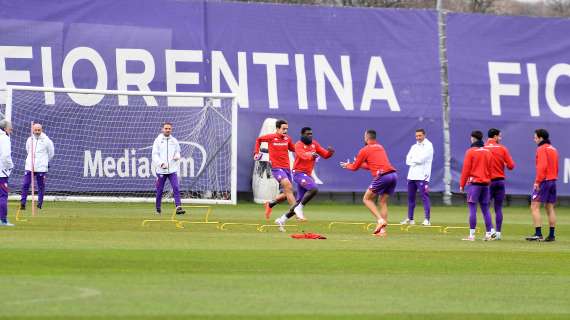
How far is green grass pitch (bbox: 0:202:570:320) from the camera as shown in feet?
38.0

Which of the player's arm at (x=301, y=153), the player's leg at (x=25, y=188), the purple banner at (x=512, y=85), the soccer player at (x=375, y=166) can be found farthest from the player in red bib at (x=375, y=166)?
the purple banner at (x=512, y=85)

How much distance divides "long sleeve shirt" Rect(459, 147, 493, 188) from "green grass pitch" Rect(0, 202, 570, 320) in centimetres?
119

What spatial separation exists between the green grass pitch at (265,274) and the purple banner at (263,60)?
1195cm

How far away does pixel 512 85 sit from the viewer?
38.5 m

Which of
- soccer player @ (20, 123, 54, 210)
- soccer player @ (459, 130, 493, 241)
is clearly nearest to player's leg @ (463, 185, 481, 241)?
soccer player @ (459, 130, 493, 241)

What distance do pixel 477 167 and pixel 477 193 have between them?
0.48m

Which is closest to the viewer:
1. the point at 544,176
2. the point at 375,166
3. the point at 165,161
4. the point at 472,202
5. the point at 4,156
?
the point at 4,156

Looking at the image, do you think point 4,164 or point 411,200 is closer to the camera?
point 4,164

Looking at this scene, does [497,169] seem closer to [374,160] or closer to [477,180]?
[477,180]

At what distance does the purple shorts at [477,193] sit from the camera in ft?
71.2

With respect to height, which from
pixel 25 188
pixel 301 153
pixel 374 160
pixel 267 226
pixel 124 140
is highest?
pixel 124 140

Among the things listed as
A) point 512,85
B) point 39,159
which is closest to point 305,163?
point 39,159

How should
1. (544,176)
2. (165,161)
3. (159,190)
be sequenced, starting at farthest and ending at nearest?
1. (165,161)
2. (159,190)
3. (544,176)

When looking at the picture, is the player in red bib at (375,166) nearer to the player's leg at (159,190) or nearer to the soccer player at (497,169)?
the soccer player at (497,169)
